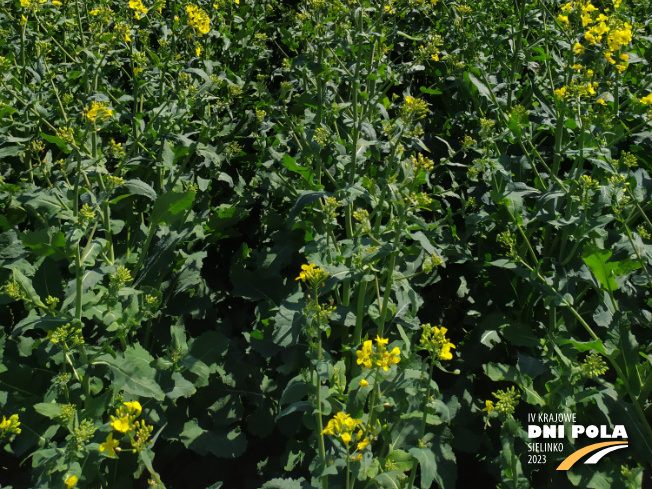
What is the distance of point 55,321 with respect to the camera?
2.42 m

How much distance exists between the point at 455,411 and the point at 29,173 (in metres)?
2.91

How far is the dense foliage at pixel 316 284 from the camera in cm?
253

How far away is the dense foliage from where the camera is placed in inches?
99.6

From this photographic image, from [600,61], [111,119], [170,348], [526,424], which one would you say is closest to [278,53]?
[111,119]

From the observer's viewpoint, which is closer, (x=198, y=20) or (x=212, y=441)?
(x=212, y=441)

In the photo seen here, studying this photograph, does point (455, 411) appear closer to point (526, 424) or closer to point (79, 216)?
point (526, 424)

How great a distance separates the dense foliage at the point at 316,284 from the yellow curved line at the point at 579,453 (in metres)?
0.03

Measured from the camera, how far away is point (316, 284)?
213cm

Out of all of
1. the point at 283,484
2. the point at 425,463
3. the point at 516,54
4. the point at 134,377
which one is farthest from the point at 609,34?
the point at 134,377

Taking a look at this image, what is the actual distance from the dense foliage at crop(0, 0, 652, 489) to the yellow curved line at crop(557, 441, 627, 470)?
Result: 3cm

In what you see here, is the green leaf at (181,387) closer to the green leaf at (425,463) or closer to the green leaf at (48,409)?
the green leaf at (48,409)

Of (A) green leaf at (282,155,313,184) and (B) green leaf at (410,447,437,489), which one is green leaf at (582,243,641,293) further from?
(A) green leaf at (282,155,313,184)

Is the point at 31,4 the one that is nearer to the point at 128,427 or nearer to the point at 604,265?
the point at 128,427

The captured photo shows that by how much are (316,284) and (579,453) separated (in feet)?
5.87
